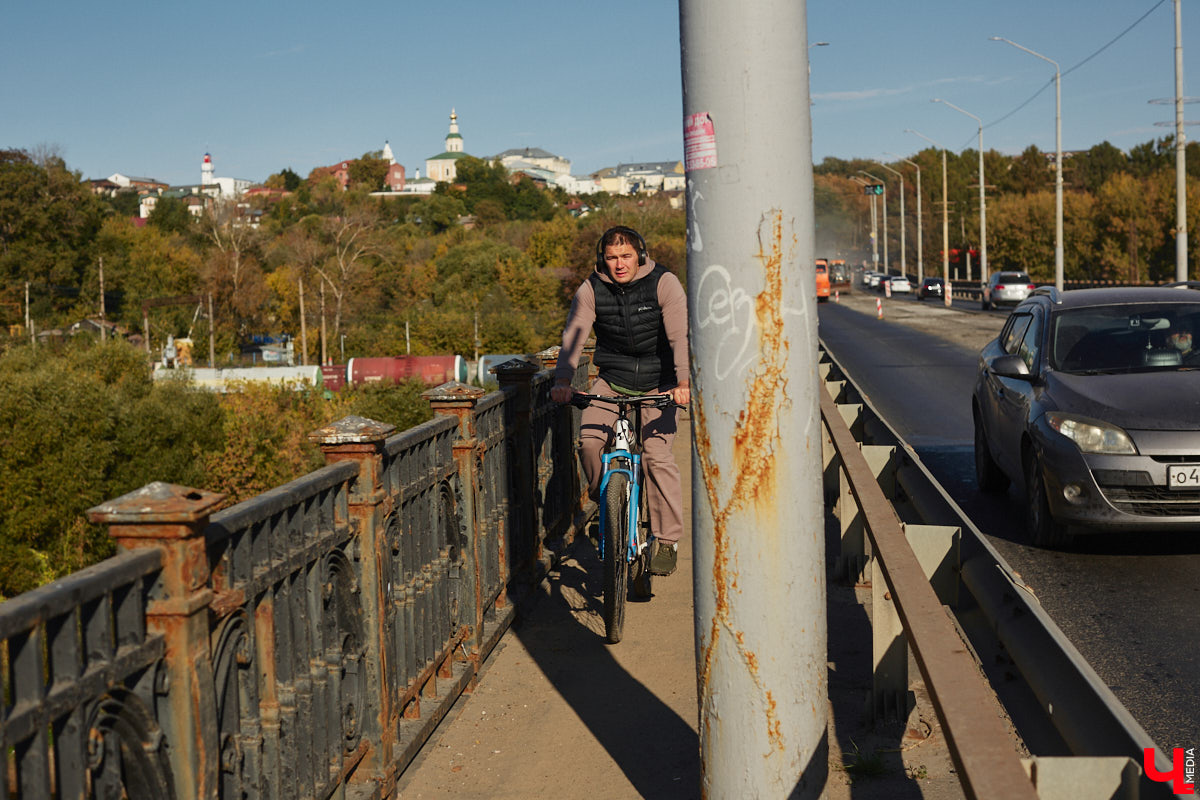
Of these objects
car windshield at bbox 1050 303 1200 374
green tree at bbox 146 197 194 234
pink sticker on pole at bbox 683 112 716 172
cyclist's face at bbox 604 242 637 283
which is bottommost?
car windshield at bbox 1050 303 1200 374

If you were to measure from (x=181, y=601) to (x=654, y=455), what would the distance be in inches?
165

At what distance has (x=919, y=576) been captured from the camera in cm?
378

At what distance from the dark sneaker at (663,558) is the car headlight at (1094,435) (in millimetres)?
2660

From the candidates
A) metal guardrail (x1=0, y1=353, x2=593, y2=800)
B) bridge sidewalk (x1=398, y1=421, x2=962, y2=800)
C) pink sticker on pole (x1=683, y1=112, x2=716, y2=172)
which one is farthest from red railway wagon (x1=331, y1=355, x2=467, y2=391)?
pink sticker on pole (x1=683, y1=112, x2=716, y2=172)

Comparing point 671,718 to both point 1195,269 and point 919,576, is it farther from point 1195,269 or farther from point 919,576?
point 1195,269

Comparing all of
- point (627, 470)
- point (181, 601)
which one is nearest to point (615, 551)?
point (627, 470)

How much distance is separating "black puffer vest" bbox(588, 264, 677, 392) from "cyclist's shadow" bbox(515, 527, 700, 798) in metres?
1.30

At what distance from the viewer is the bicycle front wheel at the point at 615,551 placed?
615 cm

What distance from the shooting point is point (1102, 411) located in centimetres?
768

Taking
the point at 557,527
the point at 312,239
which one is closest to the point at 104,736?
the point at 557,527

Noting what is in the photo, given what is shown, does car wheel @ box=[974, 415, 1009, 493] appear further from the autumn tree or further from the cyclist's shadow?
the autumn tree

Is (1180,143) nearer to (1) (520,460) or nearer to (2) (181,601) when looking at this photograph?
(1) (520,460)

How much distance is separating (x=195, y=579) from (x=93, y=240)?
414 ft

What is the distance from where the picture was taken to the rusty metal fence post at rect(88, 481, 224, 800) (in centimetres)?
261
